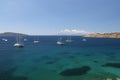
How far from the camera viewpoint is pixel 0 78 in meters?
33.5

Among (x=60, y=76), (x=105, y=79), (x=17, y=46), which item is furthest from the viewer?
(x=17, y=46)

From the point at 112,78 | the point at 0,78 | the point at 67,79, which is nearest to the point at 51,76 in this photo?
the point at 67,79

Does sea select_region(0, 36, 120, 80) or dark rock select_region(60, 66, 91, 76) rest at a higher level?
dark rock select_region(60, 66, 91, 76)

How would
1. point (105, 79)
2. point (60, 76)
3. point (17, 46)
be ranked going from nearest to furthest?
point (105, 79)
point (60, 76)
point (17, 46)

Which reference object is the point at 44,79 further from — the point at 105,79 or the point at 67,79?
the point at 105,79

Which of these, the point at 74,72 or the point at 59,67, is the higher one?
the point at 74,72

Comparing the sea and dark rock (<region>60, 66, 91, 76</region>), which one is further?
dark rock (<region>60, 66, 91, 76</region>)

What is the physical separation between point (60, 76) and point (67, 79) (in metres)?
2.85

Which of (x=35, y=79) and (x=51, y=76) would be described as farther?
(x=51, y=76)

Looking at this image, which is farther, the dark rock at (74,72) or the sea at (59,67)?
the dark rock at (74,72)

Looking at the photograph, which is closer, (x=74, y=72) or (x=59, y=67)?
(x=74, y=72)

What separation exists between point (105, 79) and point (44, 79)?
542 inches

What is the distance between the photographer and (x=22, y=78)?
3419 cm

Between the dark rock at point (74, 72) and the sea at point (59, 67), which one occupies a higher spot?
the dark rock at point (74, 72)
